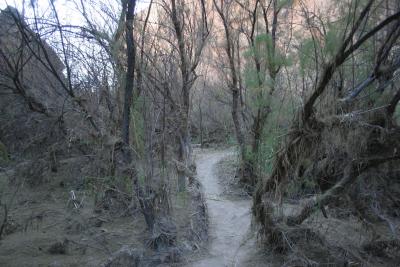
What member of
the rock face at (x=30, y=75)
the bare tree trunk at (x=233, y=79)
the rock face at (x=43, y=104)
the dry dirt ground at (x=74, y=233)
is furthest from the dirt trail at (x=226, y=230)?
the rock face at (x=30, y=75)

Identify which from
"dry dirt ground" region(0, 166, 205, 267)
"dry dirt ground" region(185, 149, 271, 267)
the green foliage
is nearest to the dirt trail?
"dry dirt ground" region(185, 149, 271, 267)

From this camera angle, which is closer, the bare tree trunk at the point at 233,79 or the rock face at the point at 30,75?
the rock face at the point at 30,75

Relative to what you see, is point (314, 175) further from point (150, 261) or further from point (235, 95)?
point (235, 95)

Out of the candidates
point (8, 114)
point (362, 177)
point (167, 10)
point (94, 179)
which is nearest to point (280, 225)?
point (362, 177)

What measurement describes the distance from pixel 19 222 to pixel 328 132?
6969 mm

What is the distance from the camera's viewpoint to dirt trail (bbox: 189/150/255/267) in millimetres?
6809

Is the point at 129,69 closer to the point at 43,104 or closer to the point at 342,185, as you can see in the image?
the point at 43,104

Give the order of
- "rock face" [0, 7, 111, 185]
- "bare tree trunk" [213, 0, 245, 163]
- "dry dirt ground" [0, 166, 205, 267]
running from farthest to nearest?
"bare tree trunk" [213, 0, 245, 163] → "rock face" [0, 7, 111, 185] → "dry dirt ground" [0, 166, 205, 267]

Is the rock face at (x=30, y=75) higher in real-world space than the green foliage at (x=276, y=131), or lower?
higher

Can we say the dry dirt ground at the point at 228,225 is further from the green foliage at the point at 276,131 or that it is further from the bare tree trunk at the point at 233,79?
the bare tree trunk at the point at 233,79

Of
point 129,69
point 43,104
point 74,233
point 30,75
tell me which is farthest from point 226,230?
point 30,75

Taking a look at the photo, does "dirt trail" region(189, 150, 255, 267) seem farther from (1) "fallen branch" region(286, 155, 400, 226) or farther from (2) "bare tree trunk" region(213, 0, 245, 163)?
(2) "bare tree trunk" region(213, 0, 245, 163)

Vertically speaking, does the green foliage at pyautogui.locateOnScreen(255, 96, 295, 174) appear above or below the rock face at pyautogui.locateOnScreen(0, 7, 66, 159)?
below

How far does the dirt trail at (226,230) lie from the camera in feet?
22.3
